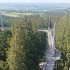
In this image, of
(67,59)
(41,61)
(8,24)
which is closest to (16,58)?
(67,59)

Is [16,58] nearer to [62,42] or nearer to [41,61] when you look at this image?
[41,61]

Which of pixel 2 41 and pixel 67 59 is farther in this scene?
pixel 2 41

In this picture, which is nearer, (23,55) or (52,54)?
(23,55)

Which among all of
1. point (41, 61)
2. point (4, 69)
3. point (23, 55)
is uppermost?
point (23, 55)

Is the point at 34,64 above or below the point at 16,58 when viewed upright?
below

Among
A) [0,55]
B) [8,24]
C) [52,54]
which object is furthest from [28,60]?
[8,24]

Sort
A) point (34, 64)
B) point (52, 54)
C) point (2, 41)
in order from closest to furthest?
point (34, 64), point (2, 41), point (52, 54)

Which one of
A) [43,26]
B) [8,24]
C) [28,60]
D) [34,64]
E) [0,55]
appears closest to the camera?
[28,60]

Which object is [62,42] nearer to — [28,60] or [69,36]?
[69,36]

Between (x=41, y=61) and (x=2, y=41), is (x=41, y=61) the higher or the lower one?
the lower one
